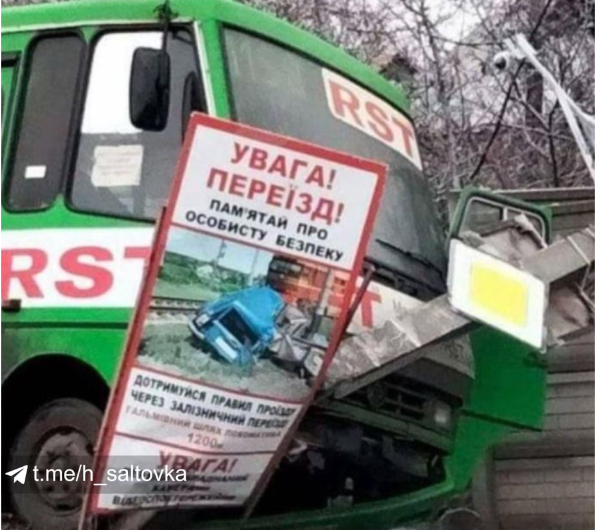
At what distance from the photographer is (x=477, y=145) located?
13492 mm

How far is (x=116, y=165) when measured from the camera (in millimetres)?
6816

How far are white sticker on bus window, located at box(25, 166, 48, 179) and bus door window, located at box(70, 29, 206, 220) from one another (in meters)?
0.17

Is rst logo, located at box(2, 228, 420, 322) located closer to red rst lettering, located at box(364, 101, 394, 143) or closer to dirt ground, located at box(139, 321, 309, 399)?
dirt ground, located at box(139, 321, 309, 399)

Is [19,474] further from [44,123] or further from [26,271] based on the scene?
[44,123]

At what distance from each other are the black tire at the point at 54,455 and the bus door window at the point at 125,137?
876 millimetres

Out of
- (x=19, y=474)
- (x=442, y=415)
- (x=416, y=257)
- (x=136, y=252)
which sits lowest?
(x=19, y=474)

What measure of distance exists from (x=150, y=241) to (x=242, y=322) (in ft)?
2.50

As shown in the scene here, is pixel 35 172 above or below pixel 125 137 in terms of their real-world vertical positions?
below

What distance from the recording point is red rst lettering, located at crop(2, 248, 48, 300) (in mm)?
6652

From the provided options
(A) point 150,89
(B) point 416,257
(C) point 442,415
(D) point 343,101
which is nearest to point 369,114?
(D) point 343,101

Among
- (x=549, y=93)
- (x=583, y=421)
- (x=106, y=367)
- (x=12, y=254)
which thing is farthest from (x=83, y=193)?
(x=549, y=93)

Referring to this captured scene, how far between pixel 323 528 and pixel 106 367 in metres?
1.36

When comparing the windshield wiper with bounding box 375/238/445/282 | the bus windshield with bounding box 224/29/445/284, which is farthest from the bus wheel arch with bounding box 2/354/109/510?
the windshield wiper with bounding box 375/238/445/282

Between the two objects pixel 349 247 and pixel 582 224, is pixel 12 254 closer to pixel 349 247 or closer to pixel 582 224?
pixel 349 247
